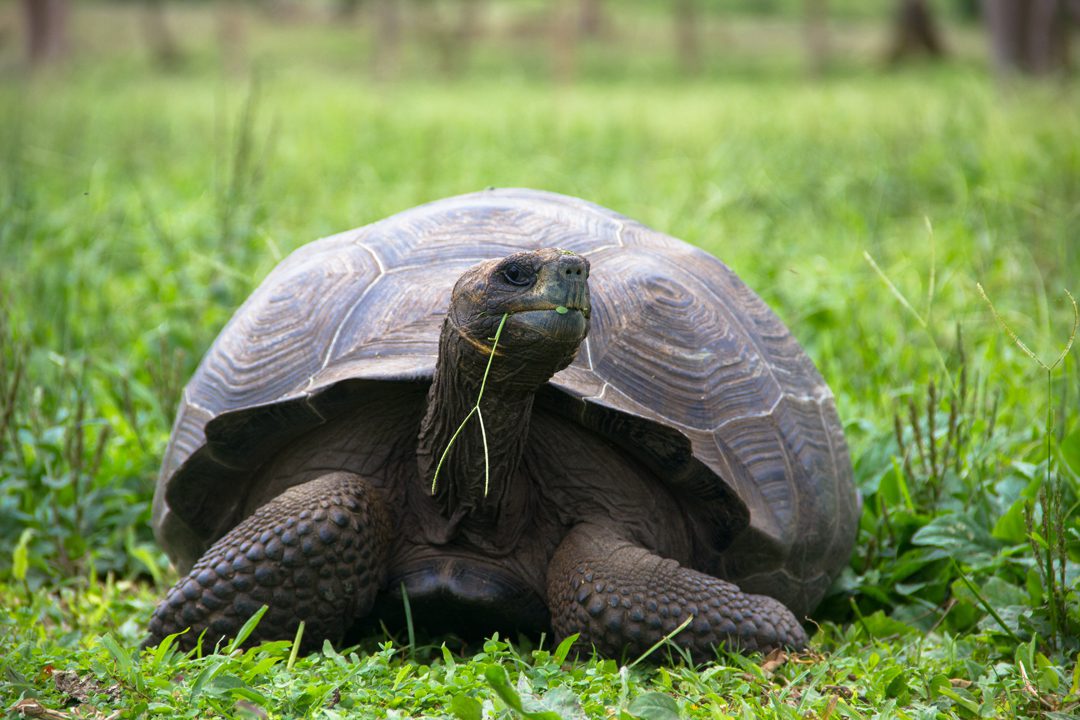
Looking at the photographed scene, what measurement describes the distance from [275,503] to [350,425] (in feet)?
0.78

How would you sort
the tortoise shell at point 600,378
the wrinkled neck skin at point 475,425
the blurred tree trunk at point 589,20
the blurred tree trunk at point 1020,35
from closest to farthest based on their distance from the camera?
1. the wrinkled neck skin at point 475,425
2. the tortoise shell at point 600,378
3. the blurred tree trunk at point 1020,35
4. the blurred tree trunk at point 589,20

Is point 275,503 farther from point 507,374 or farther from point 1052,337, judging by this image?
point 1052,337

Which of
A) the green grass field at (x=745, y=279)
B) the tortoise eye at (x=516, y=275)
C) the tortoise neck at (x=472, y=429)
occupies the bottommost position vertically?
the green grass field at (x=745, y=279)

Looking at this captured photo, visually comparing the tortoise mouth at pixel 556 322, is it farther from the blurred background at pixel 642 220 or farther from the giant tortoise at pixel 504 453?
the blurred background at pixel 642 220

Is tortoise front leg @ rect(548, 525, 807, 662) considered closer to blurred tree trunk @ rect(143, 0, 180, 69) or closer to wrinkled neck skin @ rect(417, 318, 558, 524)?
wrinkled neck skin @ rect(417, 318, 558, 524)

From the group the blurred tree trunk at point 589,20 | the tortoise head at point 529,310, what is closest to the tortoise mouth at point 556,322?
the tortoise head at point 529,310

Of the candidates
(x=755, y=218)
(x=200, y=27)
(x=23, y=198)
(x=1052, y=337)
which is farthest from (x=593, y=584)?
(x=200, y=27)

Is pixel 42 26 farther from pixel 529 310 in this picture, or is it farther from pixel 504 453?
pixel 529 310

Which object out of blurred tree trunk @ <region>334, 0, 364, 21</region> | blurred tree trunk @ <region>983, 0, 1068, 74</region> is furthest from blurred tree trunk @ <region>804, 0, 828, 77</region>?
blurred tree trunk @ <region>334, 0, 364, 21</region>

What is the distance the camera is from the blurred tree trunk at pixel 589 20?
100 feet

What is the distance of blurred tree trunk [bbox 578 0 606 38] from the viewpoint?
30.6 metres

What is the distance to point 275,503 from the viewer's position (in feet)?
7.43

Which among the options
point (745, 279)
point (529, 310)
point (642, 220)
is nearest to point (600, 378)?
point (529, 310)

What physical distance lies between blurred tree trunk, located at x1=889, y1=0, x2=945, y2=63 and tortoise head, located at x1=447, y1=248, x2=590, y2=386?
2537 cm
